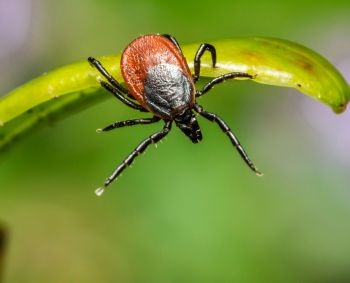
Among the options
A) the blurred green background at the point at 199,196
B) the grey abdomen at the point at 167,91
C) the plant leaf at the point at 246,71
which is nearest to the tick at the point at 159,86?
the grey abdomen at the point at 167,91

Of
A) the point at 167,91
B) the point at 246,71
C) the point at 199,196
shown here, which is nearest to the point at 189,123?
the point at 167,91

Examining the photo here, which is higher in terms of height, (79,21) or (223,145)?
(79,21)

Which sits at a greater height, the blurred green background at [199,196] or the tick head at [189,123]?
the tick head at [189,123]

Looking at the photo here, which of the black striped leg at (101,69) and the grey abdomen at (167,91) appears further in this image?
the grey abdomen at (167,91)

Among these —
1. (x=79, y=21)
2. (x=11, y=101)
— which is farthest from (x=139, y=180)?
(x=11, y=101)

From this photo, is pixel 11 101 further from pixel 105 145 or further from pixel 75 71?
pixel 105 145

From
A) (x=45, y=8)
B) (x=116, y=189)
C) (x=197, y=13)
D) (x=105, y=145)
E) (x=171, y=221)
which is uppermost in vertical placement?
(x=45, y=8)

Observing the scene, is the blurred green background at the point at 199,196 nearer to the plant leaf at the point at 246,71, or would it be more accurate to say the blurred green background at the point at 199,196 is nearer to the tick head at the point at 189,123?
the tick head at the point at 189,123
